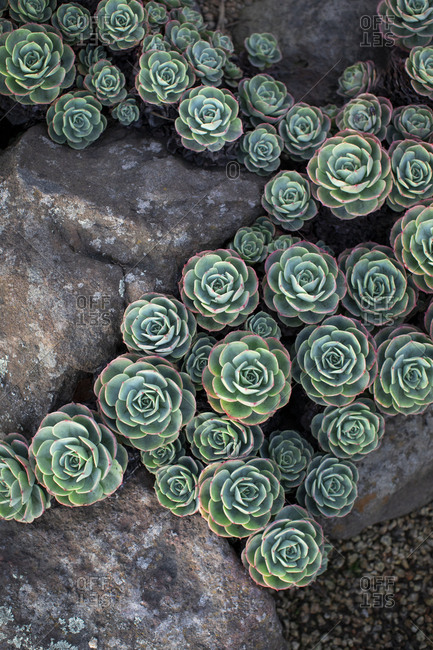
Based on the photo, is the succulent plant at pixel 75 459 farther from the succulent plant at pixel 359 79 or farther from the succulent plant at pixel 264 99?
the succulent plant at pixel 359 79

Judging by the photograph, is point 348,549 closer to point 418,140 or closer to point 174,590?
point 174,590

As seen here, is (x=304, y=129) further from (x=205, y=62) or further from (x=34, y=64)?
(x=34, y=64)

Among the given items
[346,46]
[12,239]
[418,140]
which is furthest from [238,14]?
[12,239]

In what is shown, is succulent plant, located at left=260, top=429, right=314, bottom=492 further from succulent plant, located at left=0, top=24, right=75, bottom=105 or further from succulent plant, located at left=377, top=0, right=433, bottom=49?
succulent plant, located at left=377, top=0, right=433, bottom=49

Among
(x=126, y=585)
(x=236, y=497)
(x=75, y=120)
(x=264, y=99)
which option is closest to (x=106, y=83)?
(x=75, y=120)

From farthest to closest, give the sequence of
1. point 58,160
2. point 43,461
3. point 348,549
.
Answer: point 348,549 < point 58,160 < point 43,461
